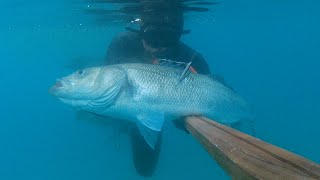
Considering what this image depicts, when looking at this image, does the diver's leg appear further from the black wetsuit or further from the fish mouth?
the fish mouth

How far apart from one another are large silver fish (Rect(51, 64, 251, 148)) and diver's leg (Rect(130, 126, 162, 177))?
3680 mm

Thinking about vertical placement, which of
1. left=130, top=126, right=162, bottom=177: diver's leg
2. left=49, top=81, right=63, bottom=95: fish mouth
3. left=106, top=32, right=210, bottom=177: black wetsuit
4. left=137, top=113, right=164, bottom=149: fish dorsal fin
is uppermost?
left=49, top=81, right=63, bottom=95: fish mouth

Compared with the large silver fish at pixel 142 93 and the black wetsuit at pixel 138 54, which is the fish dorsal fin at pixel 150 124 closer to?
the large silver fish at pixel 142 93

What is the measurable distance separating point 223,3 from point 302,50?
287ft

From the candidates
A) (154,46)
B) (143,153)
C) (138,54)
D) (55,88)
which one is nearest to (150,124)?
(55,88)

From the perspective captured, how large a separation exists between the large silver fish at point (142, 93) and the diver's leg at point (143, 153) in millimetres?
3680

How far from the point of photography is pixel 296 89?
81.3 metres

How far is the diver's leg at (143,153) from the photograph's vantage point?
8.73m

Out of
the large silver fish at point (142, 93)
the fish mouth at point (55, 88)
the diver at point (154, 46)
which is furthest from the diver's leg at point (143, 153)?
the fish mouth at point (55, 88)

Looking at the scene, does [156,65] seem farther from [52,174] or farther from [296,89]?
[296,89]

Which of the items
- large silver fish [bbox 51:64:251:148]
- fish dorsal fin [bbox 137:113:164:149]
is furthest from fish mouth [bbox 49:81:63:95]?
fish dorsal fin [bbox 137:113:164:149]

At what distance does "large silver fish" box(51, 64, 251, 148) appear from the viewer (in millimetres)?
4531

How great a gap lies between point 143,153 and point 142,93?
4433mm

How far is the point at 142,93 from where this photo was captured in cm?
475
